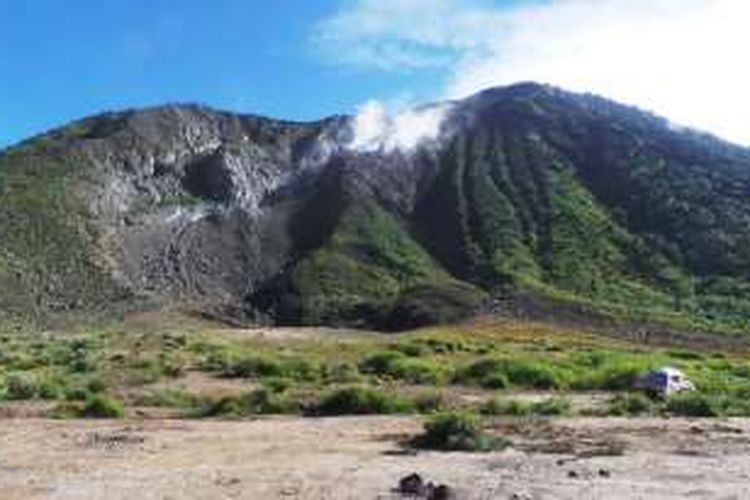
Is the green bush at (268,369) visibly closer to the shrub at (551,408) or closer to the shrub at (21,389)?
the shrub at (21,389)

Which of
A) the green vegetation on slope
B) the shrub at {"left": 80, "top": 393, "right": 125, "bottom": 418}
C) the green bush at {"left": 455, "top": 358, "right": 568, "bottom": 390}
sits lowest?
the green bush at {"left": 455, "top": 358, "right": 568, "bottom": 390}

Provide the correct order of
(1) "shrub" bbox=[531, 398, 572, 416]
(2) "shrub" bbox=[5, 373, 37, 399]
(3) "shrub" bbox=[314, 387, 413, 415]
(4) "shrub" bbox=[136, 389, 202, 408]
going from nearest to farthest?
(3) "shrub" bbox=[314, 387, 413, 415] → (1) "shrub" bbox=[531, 398, 572, 416] → (4) "shrub" bbox=[136, 389, 202, 408] → (2) "shrub" bbox=[5, 373, 37, 399]

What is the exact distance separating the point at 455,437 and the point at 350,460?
7.23 ft

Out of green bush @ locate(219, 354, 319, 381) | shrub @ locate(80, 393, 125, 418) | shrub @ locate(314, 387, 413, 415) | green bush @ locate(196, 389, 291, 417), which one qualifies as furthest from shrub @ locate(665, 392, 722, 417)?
green bush @ locate(219, 354, 319, 381)

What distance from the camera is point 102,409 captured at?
33.9 meters

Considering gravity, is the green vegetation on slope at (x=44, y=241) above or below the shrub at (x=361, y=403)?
above

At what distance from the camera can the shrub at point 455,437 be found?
25031 mm

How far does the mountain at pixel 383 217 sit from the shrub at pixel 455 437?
80.4m

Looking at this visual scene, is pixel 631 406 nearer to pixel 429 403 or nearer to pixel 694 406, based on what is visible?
pixel 694 406

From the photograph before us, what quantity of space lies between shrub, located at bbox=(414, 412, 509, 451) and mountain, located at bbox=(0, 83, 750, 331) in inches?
3166

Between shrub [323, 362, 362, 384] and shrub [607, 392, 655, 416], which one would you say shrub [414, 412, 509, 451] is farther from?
shrub [323, 362, 362, 384]

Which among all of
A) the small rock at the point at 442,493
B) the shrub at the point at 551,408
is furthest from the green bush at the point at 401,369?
the small rock at the point at 442,493

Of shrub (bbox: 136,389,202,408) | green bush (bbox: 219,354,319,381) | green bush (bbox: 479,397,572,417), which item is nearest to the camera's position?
green bush (bbox: 479,397,572,417)

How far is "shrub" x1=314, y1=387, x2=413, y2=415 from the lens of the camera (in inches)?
1308
